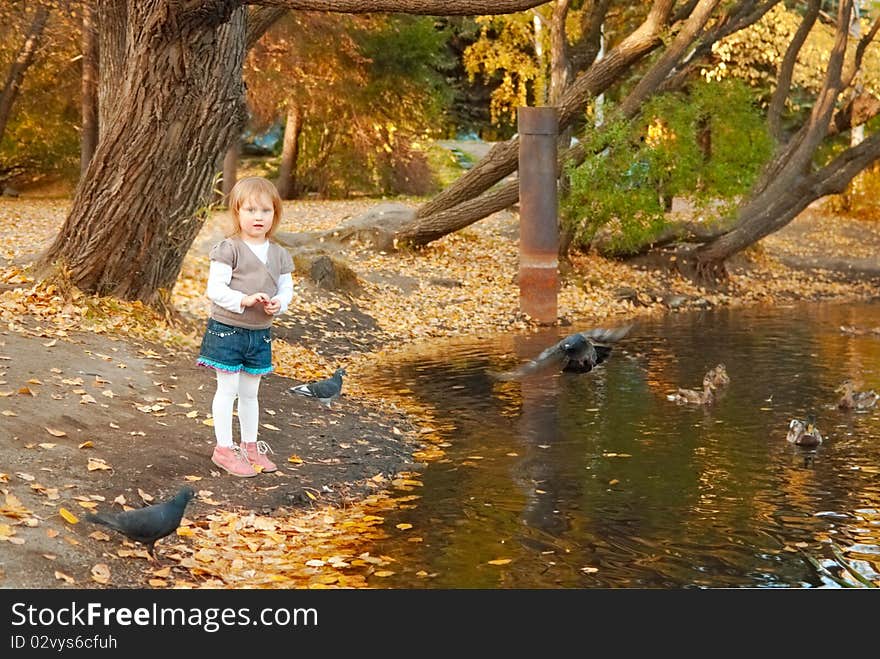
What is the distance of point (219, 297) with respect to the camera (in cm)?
795

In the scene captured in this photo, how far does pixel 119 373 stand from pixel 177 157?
305 cm

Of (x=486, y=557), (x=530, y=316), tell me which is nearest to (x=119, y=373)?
(x=486, y=557)

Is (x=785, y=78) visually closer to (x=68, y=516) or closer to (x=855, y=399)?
(x=855, y=399)

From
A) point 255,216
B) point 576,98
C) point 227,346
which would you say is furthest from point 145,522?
point 576,98

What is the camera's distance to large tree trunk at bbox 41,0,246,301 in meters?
12.1

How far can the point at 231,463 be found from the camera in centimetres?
855

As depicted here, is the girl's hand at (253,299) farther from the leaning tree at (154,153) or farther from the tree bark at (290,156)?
the tree bark at (290,156)

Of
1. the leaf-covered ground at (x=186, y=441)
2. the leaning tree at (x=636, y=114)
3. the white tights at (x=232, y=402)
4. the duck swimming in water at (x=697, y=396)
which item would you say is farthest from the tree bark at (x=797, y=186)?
the white tights at (x=232, y=402)

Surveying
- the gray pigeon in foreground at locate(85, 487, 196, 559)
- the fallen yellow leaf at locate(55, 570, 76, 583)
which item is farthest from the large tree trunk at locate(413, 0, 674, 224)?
the fallen yellow leaf at locate(55, 570, 76, 583)

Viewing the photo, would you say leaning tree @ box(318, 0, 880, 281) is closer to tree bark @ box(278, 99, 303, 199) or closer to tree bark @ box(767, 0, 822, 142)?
tree bark @ box(767, 0, 822, 142)

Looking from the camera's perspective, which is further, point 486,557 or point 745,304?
point 745,304

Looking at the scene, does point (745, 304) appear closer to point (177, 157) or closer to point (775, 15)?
point (775, 15)

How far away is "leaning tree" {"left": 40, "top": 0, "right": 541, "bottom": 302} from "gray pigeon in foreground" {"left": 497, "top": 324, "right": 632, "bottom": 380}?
4144 millimetres

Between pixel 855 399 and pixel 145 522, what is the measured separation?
8.16 meters
